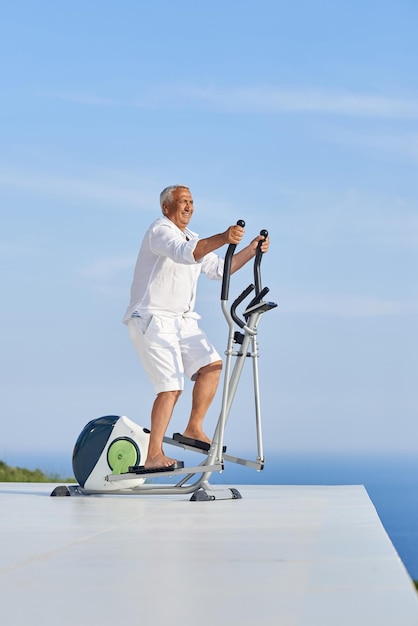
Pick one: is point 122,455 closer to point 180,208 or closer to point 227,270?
point 227,270

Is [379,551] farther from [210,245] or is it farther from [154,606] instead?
[210,245]

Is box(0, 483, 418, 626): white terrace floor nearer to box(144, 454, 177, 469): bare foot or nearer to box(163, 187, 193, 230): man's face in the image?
box(144, 454, 177, 469): bare foot

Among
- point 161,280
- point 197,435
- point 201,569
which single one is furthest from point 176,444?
point 201,569

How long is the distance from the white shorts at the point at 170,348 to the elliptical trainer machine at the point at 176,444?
31 cm

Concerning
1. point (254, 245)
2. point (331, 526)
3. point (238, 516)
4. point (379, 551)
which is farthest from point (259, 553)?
point (254, 245)

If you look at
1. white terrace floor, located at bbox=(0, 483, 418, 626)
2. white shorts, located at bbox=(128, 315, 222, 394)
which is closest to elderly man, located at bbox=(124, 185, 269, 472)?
white shorts, located at bbox=(128, 315, 222, 394)

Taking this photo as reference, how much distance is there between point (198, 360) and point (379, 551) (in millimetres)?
2653

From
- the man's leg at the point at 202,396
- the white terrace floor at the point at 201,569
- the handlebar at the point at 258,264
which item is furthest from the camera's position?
the man's leg at the point at 202,396

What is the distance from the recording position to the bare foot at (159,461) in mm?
5160

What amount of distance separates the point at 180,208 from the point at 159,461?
1.33m

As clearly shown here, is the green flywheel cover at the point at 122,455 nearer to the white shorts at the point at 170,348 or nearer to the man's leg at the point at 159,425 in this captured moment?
the man's leg at the point at 159,425

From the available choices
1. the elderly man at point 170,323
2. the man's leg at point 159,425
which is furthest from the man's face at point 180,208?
the man's leg at point 159,425

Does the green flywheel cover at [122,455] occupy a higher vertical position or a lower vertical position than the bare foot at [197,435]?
lower

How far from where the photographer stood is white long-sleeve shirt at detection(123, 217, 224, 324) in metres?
5.30
